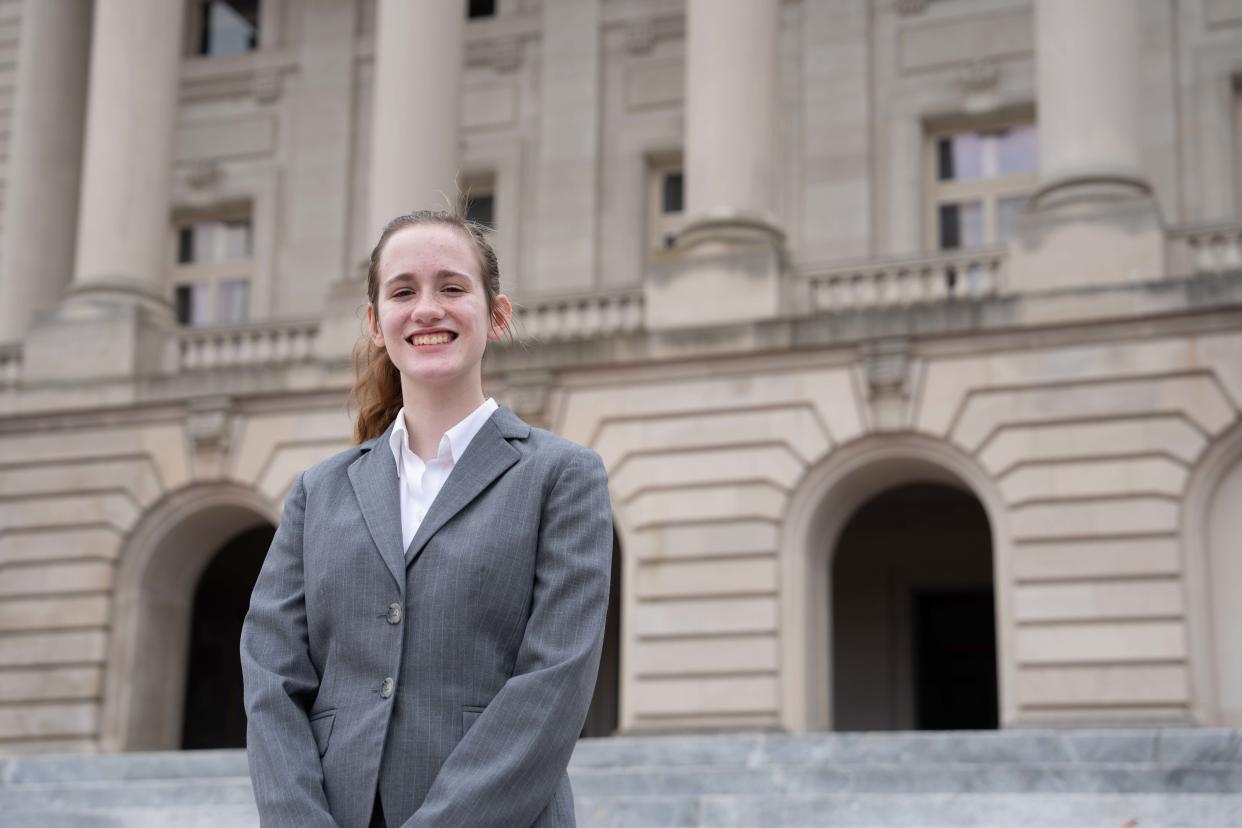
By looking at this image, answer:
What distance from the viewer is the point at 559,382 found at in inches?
895

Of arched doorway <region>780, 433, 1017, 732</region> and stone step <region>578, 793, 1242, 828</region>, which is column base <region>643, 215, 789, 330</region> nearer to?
arched doorway <region>780, 433, 1017, 732</region>

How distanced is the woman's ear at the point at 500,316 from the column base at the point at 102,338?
21.3 m

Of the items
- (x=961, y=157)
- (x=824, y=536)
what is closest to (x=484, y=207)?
(x=961, y=157)

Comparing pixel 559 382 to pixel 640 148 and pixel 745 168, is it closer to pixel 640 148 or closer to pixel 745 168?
pixel 745 168

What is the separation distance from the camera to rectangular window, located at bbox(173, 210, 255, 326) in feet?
98.8

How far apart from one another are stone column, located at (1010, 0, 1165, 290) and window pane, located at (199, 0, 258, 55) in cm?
1542

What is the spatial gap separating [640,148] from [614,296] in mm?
6263

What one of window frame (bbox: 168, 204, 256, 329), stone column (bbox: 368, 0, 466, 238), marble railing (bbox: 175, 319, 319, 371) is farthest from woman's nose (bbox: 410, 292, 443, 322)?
window frame (bbox: 168, 204, 256, 329)

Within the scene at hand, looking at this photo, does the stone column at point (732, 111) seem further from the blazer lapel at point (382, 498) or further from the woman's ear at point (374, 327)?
the blazer lapel at point (382, 498)

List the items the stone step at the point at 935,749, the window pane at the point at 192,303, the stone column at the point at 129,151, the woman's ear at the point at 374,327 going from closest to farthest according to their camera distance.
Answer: the woman's ear at the point at 374,327
the stone step at the point at 935,749
the stone column at the point at 129,151
the window pane at the point at 192,303

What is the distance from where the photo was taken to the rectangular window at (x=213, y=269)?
3012 centimetres

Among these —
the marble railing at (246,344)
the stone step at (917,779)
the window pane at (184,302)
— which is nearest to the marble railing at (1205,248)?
the stone step at (917,779)

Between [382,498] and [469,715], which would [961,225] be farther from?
[469,715]

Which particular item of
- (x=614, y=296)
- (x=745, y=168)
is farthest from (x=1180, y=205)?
(x=614, y=296)
